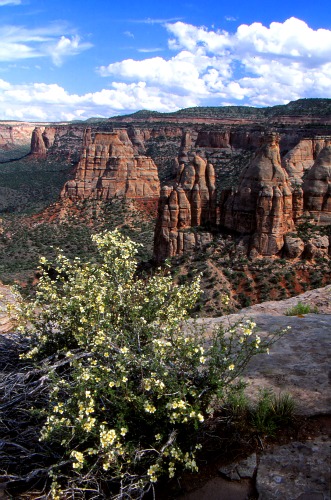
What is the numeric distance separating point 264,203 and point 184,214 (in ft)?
22.7

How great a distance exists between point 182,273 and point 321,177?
40.1 feet

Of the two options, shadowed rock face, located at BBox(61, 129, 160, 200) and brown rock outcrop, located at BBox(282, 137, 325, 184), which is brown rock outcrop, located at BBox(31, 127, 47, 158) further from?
brown rock outcrop, located at BBox(282, 137, 325, 184)

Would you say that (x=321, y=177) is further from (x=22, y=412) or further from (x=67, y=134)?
(x=67, y=134)

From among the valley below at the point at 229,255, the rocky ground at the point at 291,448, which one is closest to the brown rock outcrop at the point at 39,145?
the valley below at the point at 229,255

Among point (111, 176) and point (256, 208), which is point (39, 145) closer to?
point (111, 176)

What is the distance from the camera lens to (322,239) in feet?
92.2

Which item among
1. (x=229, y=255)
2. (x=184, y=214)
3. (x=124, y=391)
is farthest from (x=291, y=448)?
(x=184, y=214)

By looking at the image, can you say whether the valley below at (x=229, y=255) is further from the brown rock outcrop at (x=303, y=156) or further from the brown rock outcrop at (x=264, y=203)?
the brown rock outcrop at (x=303, y=156)

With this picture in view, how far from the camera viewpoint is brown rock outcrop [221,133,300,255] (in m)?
28.6

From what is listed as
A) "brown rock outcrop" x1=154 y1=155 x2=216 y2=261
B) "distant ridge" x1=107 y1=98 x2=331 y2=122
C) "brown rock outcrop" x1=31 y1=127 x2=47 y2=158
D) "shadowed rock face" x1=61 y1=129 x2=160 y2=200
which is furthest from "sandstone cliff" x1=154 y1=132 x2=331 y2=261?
"brown rock outcrop" x1=31 y1=127 x2=47 y2=158

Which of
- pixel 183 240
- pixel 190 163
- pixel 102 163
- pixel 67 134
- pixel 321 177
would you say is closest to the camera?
pixel 321 177

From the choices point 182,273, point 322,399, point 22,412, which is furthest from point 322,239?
point 22,412

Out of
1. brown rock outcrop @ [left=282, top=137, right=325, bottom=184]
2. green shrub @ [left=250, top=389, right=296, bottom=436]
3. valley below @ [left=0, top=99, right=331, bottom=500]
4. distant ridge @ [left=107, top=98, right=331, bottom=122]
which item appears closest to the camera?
valley below @ [left=0, top=99, right=331, bottom=500]

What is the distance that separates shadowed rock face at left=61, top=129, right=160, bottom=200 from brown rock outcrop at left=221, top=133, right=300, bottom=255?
3788 cm
